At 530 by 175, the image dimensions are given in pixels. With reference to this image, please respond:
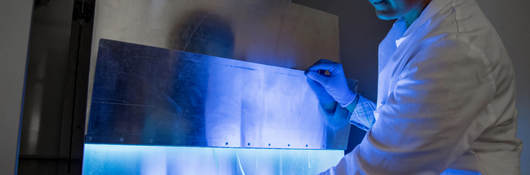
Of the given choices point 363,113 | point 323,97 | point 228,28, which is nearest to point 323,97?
point 323,97

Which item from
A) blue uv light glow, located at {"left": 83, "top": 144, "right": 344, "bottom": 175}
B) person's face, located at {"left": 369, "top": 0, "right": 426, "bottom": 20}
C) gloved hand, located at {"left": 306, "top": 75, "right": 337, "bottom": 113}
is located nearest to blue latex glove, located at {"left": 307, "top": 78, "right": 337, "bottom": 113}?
gloved hand, located at {"left": 306, "top": 75, "right": 337, "bottom": 113}

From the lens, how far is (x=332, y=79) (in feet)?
3.53

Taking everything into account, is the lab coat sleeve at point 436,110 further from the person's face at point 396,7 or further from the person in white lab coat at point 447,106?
the person's face at point 396,7

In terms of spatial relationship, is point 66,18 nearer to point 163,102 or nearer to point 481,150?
point 163,102

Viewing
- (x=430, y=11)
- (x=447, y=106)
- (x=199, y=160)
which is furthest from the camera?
(x=199, y=160)

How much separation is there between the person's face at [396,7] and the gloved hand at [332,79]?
0.24m

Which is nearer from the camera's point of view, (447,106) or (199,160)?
(447,106)

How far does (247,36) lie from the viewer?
0.97 m

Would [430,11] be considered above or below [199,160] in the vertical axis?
above

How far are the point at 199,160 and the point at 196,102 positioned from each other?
0.47 feet

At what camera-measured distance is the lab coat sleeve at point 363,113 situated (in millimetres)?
1102

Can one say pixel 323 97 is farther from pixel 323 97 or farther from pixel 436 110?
pixel 436 110

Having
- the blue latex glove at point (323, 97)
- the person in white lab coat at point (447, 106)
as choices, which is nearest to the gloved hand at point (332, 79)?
the blue latex glove at point (323, 97)

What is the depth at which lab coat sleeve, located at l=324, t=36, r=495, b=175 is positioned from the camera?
667 mm
